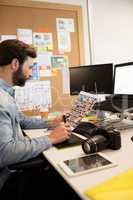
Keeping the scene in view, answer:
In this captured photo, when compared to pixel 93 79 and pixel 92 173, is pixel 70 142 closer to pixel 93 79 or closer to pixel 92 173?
pixel 92 173

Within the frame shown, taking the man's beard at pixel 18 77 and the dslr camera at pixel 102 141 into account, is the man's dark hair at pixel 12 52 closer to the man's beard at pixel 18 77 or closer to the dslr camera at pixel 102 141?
the man's beard at pixel 18 77

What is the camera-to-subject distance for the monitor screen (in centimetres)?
179

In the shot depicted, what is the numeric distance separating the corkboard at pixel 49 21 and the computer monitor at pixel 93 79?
433 mm

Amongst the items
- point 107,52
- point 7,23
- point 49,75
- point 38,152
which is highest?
point 7,23

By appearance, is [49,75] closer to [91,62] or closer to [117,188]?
[91,62]

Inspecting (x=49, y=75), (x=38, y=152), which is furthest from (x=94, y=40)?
(x=38, y=152)

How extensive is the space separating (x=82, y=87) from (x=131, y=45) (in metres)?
1.29

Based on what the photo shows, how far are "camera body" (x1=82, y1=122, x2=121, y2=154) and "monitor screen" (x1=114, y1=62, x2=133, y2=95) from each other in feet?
2.26

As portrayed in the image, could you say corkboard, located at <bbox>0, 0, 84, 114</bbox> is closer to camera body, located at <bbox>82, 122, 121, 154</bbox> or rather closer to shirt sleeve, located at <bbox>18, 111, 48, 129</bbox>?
shirt sleeve, located at <bbox>18, 111, 48, 129</bbox>

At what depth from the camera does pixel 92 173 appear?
0.91 meters

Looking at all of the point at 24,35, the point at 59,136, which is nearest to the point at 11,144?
the point at 59,136

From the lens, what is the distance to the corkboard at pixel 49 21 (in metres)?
2.55

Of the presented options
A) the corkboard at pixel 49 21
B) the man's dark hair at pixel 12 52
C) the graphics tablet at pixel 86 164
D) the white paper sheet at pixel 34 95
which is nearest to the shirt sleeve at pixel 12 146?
the graphics tablet at pixel 86 164

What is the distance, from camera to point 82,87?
7.66 feet
